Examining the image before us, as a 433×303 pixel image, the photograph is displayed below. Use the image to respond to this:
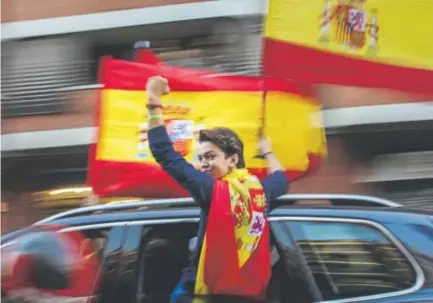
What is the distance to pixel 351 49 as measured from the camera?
15.5 ft

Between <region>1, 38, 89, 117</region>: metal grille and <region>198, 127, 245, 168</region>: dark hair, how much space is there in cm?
842

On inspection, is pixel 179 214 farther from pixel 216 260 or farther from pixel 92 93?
pixel 92 93

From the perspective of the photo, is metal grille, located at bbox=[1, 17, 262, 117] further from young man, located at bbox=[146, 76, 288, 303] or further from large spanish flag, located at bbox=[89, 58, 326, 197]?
young man, located at bbox=[146, 76, 288, 303]

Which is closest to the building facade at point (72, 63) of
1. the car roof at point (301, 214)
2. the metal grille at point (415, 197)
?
the metal grille at point (415, 197)

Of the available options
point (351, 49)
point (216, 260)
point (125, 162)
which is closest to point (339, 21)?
point (351, 49)

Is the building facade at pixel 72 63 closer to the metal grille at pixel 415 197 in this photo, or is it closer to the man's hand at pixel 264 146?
the metal grille at pixel 415 197

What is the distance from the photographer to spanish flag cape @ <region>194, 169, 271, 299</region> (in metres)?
3.69

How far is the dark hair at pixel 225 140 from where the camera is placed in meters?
3.90

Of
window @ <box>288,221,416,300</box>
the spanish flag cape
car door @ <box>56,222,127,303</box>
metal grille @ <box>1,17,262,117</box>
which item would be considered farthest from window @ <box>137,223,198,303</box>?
metal grille @ <box>1,17,262,117</box>

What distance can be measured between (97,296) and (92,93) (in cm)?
833

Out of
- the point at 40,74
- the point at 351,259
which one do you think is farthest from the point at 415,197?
the point at 351,259

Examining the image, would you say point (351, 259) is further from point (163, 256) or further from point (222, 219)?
point (163, 256)

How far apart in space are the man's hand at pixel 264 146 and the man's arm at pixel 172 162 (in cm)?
72

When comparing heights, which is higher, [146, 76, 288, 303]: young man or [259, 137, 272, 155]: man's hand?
[259, 137, 272, 155]: man's hand
